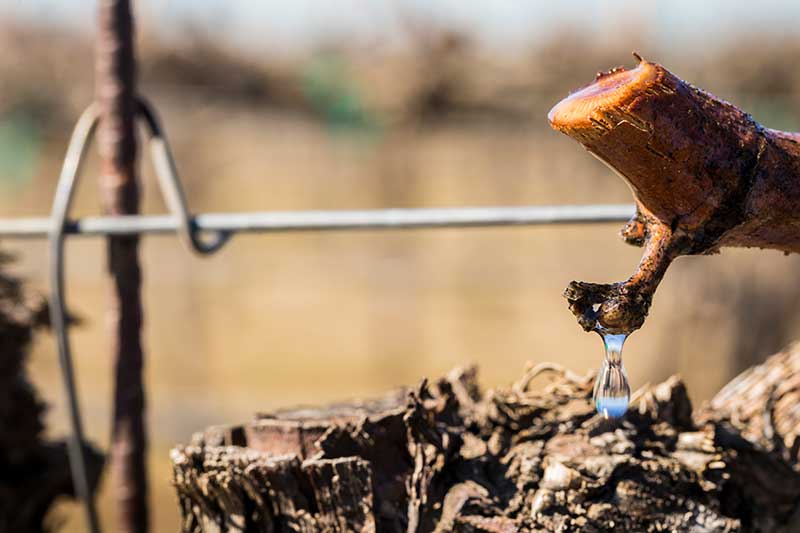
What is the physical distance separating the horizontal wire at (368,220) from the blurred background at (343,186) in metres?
4.49

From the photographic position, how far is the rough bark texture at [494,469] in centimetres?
72

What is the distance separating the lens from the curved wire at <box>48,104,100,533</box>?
1160 millimetres

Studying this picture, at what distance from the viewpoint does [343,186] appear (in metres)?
6.43

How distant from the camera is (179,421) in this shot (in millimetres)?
5605

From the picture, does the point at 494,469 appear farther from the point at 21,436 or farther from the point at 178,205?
the point at 21,436

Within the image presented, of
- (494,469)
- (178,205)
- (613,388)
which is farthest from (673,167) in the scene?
(178,205)

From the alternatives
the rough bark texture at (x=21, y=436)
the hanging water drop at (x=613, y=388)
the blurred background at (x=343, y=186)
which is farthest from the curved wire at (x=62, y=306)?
the blurred background at (x=343, y=186)

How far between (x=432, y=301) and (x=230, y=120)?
198 cm

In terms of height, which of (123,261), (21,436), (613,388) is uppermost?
(123,261)

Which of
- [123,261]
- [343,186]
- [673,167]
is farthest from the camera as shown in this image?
[343,186]

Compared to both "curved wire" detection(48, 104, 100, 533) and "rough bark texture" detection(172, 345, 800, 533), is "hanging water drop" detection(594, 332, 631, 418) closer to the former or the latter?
"rough bark texture" detection(172, 345, 800, 533)

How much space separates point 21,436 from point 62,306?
0.72 ft

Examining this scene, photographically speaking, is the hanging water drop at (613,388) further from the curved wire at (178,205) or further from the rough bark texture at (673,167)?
the curved wire at (178,205)

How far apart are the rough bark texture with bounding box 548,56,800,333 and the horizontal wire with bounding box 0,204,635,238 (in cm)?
38
